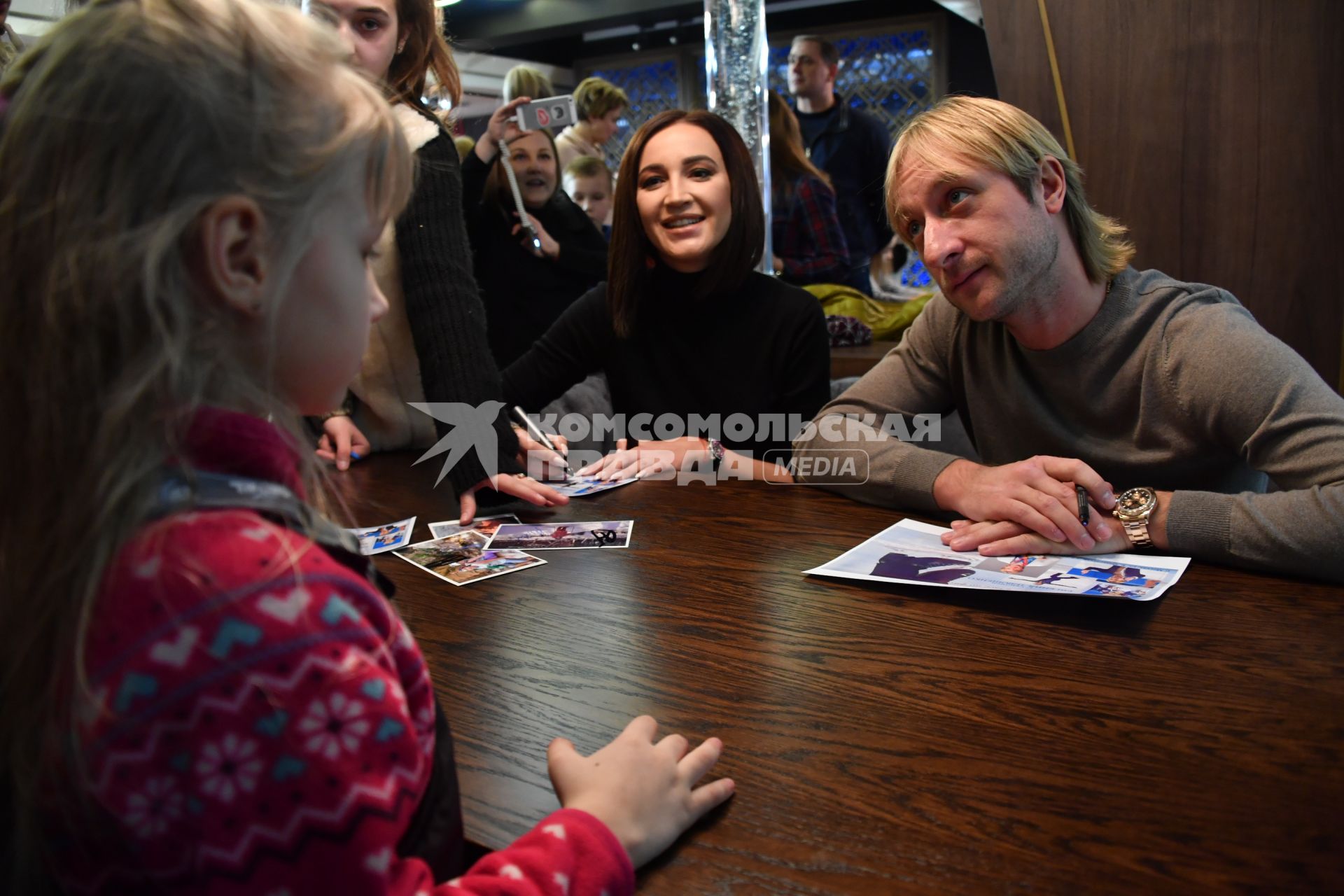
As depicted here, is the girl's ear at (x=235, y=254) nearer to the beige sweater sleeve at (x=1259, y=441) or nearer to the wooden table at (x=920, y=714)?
the wooden table at (x=920, y=714)

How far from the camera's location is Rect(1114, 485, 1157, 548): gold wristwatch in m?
1.23

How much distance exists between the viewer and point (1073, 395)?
152 cm

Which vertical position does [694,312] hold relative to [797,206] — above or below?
below

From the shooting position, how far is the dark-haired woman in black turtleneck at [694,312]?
83.7 inches

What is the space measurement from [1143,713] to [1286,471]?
597 millimetres

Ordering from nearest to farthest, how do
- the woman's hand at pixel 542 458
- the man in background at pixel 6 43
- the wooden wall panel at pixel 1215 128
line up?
1. the man in background at pixel 6 43
2. the woman's hand at pixel 542 458
3. the wooden wall panel at pixel 1215 128

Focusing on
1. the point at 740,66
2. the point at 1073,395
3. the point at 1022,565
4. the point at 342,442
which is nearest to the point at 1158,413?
the point at 1073,395

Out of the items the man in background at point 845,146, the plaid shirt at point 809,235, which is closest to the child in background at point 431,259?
the plaid shirt at point 809,235

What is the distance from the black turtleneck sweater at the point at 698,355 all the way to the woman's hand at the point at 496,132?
1033mm

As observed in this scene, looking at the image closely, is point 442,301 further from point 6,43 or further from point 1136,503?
point 1136,503

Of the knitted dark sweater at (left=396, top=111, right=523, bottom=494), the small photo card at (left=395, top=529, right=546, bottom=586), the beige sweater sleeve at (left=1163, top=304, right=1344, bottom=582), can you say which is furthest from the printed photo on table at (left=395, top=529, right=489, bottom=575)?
the beige sweater sleeve at (left=1163, top=304, right=1344, bottom=582)

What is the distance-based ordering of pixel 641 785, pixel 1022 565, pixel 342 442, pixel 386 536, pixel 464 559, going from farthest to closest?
pixel 342 442 < pixel 386 536 < pixel 464 559 < pixel 1022 565 < pixel 641 785

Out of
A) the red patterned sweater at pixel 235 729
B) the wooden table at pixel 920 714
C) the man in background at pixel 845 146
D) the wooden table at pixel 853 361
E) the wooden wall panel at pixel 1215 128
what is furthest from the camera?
the man in background at pixel 845 146

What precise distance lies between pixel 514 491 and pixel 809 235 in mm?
2524
